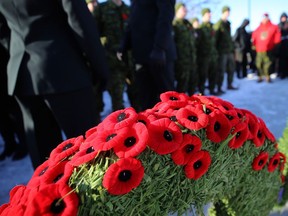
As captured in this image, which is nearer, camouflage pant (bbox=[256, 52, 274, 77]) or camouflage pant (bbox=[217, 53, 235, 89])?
camouflage pant (bbox=[217, 53, 235, 89])

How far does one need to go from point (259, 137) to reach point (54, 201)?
895 mm

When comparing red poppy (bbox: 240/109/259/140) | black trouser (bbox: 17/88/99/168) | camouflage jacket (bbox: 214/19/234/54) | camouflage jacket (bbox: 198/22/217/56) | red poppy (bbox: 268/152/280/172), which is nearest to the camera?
red poppy (bbox: 240/109/259/140)

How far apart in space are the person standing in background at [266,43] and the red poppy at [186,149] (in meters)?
7.71

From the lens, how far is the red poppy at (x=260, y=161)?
50.4 inches

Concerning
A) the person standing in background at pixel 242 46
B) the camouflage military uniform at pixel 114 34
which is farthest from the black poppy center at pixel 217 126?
the person standing in background at pixel 242 46

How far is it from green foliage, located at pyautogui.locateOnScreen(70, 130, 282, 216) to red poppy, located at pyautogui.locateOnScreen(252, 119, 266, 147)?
0.02 m

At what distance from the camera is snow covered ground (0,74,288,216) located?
2.87m

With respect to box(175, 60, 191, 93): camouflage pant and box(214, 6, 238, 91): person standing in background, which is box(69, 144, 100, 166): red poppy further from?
box(214, 6, 238, 91): person standing in background

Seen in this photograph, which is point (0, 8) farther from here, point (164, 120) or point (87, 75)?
point (164, 120)

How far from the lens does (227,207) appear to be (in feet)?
4.42

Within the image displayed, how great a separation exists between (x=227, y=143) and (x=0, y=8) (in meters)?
1.50

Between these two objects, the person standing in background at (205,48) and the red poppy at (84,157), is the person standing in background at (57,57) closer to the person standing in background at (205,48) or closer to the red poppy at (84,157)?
the red poppy at (84,157)

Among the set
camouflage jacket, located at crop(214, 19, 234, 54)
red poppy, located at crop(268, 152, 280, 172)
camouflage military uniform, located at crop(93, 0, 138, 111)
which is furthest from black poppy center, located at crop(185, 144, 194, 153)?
camouflage jacket, located at crop(214, 19, 234, 54)

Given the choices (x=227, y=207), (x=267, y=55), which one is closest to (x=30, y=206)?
→ (x=227, y=207)
